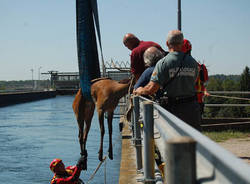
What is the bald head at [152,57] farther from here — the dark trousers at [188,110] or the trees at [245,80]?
the trees at [245,80]

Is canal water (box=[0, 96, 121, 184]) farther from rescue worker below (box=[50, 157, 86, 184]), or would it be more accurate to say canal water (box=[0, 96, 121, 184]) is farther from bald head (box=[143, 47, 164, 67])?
bald head (box=[143, 47, 164, 67])

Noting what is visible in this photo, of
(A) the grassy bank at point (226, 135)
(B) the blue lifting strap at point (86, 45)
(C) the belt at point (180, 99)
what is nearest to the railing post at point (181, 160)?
(C) the belt at point (180, 99)

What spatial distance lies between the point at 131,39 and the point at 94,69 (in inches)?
45.7

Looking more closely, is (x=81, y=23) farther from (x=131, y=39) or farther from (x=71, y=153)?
(x=71, y=153)

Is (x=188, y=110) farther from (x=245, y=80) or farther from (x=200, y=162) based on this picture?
(x=245, y=80)

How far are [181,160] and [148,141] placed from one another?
234cm

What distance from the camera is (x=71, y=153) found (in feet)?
60.1

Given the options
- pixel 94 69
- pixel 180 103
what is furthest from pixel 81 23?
pixel 180 103

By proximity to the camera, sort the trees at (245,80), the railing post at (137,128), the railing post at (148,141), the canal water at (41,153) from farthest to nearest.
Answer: the trees at (245,80) → the canal water at (41,153) → the railing post at (137,128) → the railing post at (148,141)

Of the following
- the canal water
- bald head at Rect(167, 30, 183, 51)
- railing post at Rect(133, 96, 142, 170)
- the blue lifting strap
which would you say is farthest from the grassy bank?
bald head at Rect(167, 30, 183, 51)

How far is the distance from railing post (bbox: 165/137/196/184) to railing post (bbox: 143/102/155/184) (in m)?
1.99

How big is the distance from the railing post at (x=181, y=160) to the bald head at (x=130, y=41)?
15.9 ft

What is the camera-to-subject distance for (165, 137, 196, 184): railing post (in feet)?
3.72

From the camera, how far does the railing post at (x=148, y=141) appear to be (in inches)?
129
